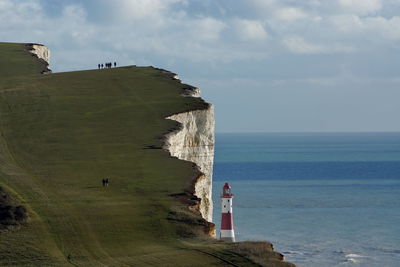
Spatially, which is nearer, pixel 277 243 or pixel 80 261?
pixel 80 261

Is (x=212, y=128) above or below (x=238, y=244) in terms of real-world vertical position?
above

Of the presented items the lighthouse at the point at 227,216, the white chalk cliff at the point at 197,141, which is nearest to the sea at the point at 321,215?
the white chalk cliff at the point at 197,141

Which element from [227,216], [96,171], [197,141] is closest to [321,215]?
[197,141]

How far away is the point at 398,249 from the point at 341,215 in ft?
83.6

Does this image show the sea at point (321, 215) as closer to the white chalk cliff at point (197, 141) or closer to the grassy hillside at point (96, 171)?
the white chalk cliff at point (197, 141)

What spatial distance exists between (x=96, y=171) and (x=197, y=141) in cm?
1451

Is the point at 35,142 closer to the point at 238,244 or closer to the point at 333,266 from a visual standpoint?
the point at 333,266

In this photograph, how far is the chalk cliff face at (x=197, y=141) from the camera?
70.6 meters

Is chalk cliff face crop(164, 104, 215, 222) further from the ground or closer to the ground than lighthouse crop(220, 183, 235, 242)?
further from the ground

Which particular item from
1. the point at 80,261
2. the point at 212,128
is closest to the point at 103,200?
the point at 80,261

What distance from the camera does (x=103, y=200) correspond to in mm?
54875

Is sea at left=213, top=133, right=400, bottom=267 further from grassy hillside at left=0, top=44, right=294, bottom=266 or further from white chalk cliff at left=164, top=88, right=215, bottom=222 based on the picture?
grassy hillside at left=0, top=44, right=294, bottom=266

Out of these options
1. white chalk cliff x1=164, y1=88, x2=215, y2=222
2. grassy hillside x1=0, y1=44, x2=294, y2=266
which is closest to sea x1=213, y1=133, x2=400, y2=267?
white chalk cliff x1=164, y1=88, x2=215, y2=222

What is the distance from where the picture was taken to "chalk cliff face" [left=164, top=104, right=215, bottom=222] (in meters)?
70.6
